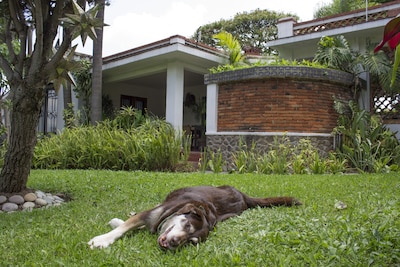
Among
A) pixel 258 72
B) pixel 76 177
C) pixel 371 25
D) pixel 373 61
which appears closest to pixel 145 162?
pixel 76 177

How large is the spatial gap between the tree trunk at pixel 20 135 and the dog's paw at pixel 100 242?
2.67 metres

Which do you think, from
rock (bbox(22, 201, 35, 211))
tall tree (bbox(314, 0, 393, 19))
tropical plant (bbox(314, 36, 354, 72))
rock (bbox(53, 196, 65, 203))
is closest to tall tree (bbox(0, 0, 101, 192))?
rock (bbox(22, 201, 35, 211))

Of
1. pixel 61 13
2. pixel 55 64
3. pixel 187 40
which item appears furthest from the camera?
pixel 187 40

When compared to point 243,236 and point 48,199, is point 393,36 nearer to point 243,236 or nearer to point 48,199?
point 243,236

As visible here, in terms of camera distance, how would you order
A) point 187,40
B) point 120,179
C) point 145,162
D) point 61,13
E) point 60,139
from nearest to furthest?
point 61,13, point 120,179, point 145,162, point 60,139, point 187,40

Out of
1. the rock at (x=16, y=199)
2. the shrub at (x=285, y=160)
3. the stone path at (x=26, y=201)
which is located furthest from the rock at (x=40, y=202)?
the shrub at (x=285, y=160)

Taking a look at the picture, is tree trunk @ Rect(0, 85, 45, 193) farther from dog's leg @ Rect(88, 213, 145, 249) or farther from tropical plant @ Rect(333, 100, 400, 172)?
tropical plant @ Rect(333, 100, 400, 172)

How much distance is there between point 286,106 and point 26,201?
6434mm

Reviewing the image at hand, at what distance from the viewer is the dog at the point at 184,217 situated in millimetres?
2777

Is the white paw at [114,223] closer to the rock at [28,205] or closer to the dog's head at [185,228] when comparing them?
the dog's head at [185,228]

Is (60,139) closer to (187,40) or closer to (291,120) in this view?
(187,40)

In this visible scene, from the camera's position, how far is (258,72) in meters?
9.68

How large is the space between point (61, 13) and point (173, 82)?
737 cm

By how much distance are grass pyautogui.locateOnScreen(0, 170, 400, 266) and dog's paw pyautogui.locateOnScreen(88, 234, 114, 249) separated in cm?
7
